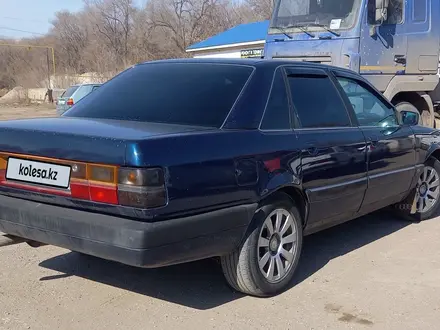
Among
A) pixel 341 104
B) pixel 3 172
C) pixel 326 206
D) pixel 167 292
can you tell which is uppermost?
A: pixel 341 104

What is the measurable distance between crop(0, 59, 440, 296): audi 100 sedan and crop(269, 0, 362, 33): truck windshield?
3571 millimetres

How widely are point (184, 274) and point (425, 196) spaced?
303 cm

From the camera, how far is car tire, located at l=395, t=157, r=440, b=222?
6.08m

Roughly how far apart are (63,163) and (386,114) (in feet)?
11.0

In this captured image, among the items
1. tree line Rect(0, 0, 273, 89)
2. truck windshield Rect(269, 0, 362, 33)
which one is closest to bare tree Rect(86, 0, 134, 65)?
tree line Rect(0, 0, 273, 89)

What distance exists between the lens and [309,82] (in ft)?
15.5

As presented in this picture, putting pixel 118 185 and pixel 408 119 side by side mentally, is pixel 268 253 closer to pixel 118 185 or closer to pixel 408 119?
pixel 118 185

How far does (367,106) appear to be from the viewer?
5.49 meters

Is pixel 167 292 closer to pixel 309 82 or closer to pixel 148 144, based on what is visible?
pixel 148 144

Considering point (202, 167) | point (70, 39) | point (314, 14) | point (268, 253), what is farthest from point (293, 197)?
point (70, 39)

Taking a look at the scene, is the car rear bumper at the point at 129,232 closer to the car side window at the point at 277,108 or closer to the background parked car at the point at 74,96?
the car side window at the point at 277,108

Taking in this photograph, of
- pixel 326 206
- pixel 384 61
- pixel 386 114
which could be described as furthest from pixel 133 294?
pixel 384 61

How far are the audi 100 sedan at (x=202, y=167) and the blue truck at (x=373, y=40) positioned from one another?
342 centimetres

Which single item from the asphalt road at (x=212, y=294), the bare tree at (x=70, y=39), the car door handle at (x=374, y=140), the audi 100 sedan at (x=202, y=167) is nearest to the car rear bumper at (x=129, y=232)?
the audi 100 sedan at (x=202, y=167)
